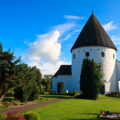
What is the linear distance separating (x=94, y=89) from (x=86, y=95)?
1.63 metres

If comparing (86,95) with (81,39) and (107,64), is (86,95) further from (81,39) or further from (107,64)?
(81,39)

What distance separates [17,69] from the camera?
13859 mm

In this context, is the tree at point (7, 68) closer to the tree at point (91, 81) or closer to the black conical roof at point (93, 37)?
the tree at point (91, 81)

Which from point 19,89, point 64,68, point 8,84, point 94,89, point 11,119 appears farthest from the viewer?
point 64,68

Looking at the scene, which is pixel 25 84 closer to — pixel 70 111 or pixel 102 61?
pixel 70 111

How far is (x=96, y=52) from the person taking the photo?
3238 cm

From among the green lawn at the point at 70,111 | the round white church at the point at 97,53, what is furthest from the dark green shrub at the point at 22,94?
the round white church at the point at 97,53

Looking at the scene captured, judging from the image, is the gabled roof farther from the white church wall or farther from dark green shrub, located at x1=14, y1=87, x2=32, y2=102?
dark green shrub, located at x1=14, y1=87, x2=32, y2=102

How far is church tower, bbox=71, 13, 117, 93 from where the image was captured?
32438 mm

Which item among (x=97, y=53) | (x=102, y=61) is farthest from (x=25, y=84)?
(x=102, y=61)

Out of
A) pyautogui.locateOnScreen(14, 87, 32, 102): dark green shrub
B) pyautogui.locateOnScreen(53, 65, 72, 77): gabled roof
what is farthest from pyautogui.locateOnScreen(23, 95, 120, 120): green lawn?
pyautogui.locateOnScreen(53, 65, 72, 77): gabled roof

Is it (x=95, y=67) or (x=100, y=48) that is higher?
(x=100, y=48)

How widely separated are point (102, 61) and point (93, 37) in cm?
593

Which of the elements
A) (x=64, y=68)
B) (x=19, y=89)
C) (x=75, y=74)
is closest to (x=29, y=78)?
(x=19, y=89)
